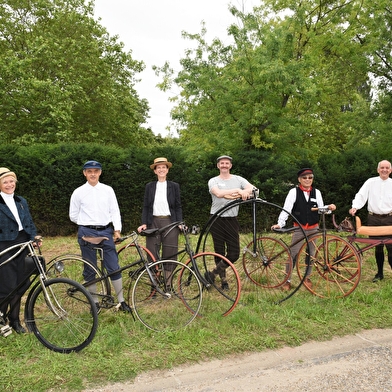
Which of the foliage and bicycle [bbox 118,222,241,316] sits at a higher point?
the foliage

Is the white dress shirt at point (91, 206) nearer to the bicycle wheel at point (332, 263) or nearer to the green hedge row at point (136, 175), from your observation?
the bicycle wheel at point (332, 263)

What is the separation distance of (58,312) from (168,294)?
1.22m

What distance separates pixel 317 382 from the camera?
122 inches

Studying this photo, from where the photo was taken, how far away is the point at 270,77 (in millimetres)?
9492

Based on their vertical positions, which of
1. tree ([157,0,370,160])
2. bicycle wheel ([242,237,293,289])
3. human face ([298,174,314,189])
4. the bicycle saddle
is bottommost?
bicycle wheel ([242,237,293,289])

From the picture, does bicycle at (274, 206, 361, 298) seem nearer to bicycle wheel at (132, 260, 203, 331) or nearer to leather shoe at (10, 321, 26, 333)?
bicycle wheel at (132, 260, 203, 331)

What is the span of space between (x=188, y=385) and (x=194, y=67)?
9937 mm

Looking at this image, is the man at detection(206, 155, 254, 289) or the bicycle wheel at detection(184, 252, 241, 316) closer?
the bicycle wheel at detection(184, 252, 241, 316)

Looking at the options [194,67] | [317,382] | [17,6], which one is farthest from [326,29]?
[17,6]

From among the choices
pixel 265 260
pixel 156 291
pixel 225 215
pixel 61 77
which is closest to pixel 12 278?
pixel 156 291

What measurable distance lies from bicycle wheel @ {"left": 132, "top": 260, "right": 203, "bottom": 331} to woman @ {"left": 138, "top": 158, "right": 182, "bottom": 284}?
776 mm

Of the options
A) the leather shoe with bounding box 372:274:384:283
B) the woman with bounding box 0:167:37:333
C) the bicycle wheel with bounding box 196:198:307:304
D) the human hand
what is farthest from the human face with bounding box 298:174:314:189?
the woman with bounding box 0:167:37:333

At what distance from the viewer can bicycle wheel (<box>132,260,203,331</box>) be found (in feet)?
13.5

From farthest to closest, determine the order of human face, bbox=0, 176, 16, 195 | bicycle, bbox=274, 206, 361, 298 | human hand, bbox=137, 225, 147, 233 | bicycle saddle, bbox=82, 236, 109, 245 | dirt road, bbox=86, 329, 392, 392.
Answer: bicycle, bbox=274, 206, 361, 298
human hand, bbox=137, 225, 147, 233
bicycle saddle, bbox=82, 236, 109, 245
human face, bbox=0, 176, 16, 195
dirt road, bbox=86, 329, 392, 392
